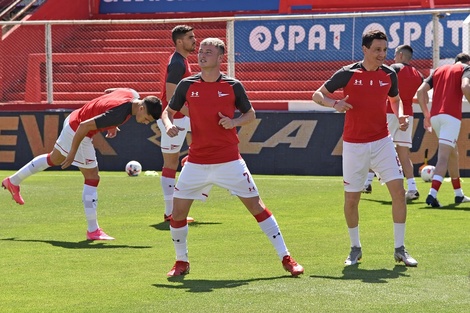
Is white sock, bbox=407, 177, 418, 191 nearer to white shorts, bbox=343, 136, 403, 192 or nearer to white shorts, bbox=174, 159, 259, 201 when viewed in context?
white shorts, bbox=343, 136, 403, 192

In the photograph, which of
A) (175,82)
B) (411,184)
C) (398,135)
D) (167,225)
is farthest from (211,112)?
(411,184)

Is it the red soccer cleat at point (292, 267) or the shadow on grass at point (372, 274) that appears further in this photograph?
the red soccer cleat at point (292, 267)

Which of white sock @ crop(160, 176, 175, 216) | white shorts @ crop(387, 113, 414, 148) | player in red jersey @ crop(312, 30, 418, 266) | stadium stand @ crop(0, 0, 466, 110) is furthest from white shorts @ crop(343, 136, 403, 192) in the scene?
stadium stand @ crop(0, 0, 466, 110)

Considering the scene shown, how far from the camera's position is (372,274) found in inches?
380

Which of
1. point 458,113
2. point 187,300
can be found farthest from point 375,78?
point 458,113

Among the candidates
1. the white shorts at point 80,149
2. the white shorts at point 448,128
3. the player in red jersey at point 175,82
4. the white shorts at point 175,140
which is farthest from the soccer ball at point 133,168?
the white shorts at point 80,149

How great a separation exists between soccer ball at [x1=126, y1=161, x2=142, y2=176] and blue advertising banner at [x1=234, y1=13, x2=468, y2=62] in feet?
15.0

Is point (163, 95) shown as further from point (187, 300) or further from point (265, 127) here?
point (265, 127)

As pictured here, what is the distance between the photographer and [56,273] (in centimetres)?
997

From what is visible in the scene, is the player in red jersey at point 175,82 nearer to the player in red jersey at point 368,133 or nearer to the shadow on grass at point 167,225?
the shadow on grass at point 167,225

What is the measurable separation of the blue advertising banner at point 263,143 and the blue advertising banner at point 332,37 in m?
3.08

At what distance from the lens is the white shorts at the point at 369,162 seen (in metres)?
10.3

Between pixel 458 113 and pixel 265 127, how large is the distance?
23.3 feet

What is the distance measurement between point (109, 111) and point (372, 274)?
3575 mm
